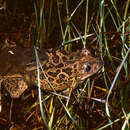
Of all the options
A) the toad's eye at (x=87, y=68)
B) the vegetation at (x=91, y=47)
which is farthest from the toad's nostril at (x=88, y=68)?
the vegetation at (x=91, y=47)

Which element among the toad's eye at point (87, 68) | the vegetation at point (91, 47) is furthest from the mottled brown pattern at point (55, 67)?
the vegetation at point (91, 47)

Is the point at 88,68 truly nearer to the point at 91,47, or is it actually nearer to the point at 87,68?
the point at 87,68

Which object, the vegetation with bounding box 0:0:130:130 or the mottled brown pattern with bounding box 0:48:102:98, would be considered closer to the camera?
the vegetation with bounding box 0:0:130:130

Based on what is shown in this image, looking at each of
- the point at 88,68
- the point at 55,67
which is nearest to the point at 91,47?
the point at 88,68

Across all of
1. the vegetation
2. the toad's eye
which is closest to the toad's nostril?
the toad's eye

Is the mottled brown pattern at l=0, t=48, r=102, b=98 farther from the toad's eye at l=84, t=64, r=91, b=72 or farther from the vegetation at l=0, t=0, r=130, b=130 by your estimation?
the vegetation at l=0, t=0, r=130, b=130

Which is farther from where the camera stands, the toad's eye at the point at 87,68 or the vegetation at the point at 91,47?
the toad's eye at the point at 87,68

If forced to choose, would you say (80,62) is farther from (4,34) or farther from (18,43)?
(4,34)

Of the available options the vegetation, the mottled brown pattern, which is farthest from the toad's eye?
the vegetation

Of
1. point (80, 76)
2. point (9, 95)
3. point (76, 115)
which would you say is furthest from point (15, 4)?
point (76, 115)

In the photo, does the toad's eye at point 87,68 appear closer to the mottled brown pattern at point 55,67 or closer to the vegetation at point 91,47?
the mottled brown pattern at point 55,67

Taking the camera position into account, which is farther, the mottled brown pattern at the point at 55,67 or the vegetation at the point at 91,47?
the mottled brown pattern at the point at 55,67

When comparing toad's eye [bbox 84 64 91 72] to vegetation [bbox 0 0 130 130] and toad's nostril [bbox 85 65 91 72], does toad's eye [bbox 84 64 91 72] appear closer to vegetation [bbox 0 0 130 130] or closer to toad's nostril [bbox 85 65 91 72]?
toad's nostril [bbox 85 65 91 72]
